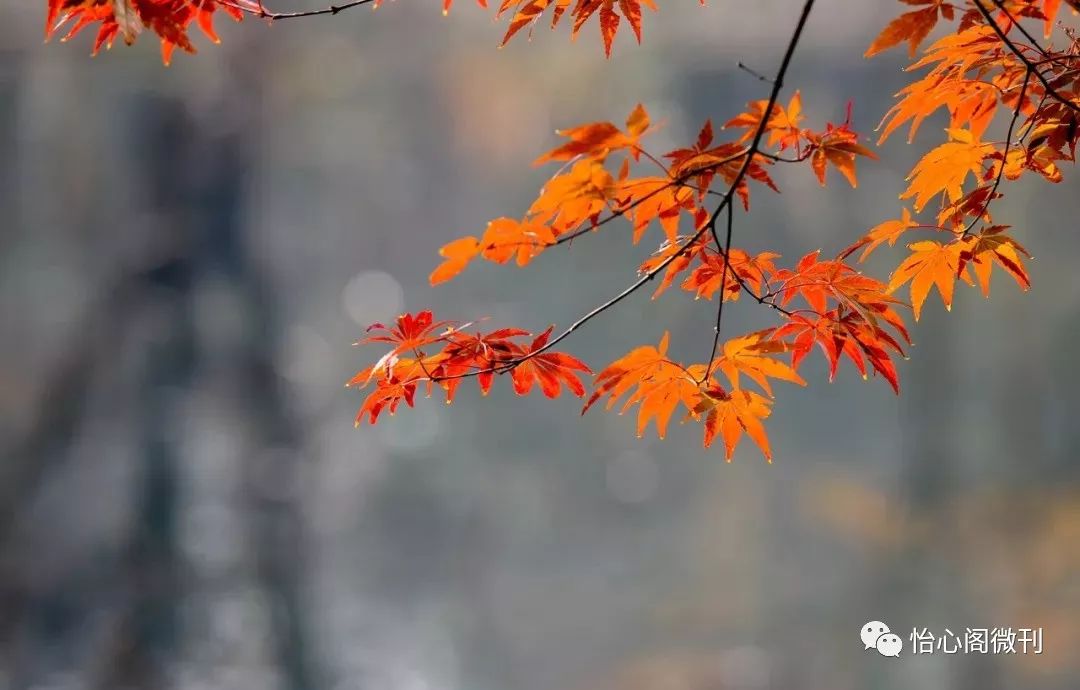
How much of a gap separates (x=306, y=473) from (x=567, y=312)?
1565 mm

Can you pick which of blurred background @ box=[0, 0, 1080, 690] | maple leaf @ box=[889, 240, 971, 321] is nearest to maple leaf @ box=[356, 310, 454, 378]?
maple leaf @ box=[889, 240, 971, 321]

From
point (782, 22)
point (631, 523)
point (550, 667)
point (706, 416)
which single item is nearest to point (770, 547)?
point (631, 523)

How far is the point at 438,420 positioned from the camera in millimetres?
4793

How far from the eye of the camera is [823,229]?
445cm

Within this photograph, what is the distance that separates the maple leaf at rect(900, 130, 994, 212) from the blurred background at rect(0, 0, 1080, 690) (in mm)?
3687

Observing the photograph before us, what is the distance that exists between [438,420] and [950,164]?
165 inches

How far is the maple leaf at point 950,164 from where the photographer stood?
2.34 feet

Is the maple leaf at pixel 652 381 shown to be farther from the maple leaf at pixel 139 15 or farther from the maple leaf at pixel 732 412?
the maple leaf at pixel 139 15

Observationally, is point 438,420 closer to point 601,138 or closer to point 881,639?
point 881,639

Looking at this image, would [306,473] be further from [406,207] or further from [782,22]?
[782,22]

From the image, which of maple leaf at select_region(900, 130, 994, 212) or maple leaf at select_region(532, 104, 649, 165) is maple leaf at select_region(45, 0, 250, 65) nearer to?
maple leaf at select_region(532, 104, 649, 165)

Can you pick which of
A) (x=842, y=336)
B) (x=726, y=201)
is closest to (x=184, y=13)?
(x=726, y=201)

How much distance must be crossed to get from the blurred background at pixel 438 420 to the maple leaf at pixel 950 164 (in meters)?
3.69

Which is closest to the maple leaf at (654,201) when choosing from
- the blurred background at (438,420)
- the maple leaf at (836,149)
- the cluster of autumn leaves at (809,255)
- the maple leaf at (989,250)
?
the cluster of autumn leaves at (809,255)
